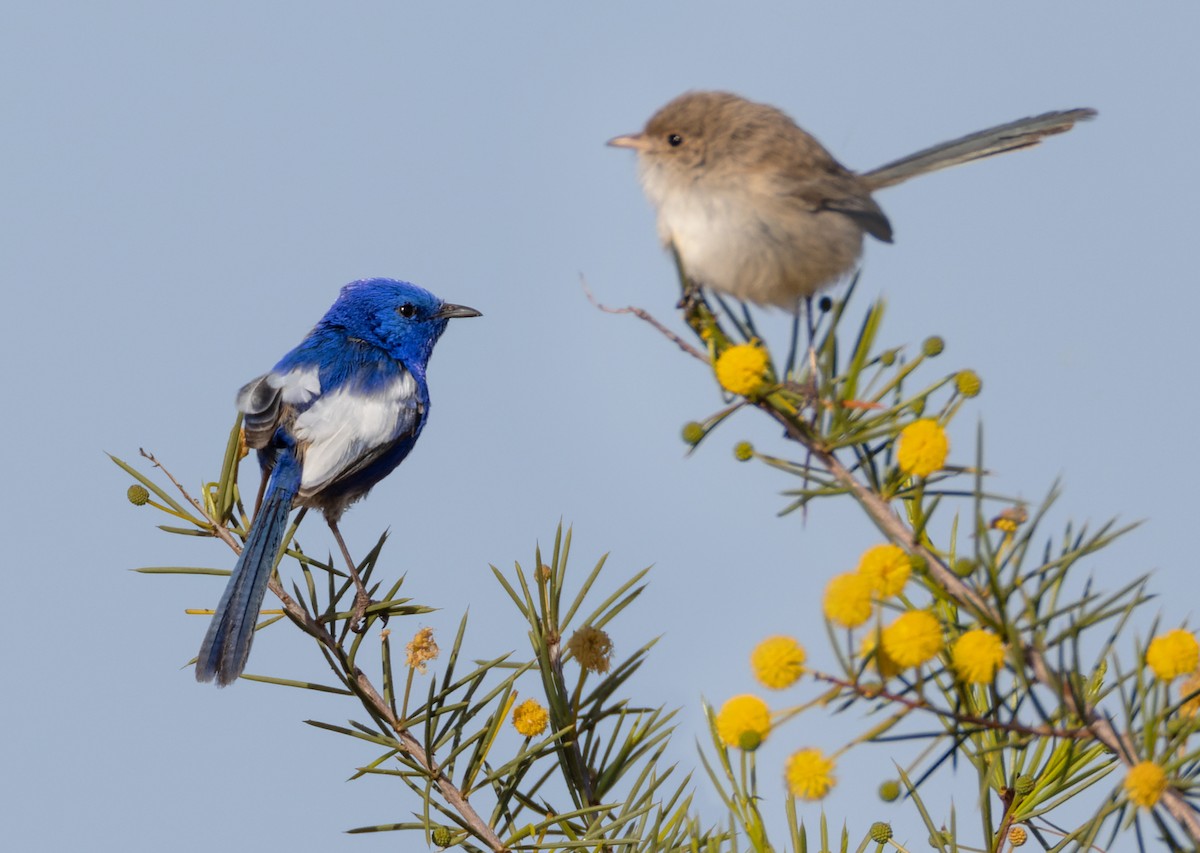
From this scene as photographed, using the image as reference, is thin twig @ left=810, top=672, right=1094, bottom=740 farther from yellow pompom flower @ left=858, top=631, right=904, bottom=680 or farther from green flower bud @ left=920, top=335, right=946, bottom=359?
green flower bud @ left=920, top=335, right=946, bottom=359

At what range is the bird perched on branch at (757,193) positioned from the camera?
3070 mm

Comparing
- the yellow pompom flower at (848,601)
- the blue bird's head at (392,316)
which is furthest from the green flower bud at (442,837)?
the blue bird's head at (392,316)

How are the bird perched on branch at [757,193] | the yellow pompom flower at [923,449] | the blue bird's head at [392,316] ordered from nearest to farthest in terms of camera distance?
the yellow pompom flower at [923,449]
the bird perched on branch at [757,193]
the blue bird's head at [392,316]

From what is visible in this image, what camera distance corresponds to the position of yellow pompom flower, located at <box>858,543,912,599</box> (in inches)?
71.7

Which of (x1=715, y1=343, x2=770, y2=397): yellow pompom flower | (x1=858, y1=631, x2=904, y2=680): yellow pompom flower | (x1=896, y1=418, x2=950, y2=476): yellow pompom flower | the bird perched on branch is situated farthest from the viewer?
the bird perched on branch

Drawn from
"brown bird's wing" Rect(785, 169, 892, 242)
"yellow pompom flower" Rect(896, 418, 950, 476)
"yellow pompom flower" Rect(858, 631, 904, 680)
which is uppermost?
"brown bird's wing" Rect(785, 169, 892, 242)

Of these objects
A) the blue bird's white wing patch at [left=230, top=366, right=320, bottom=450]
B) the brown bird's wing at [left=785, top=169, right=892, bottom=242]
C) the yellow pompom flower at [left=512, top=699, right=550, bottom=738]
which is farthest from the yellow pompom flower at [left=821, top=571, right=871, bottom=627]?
the blue bird's white wing patch at [left=230, top=366, right=320, bottom=450]

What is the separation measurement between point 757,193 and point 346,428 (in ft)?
5.72

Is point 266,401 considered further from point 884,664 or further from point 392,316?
point 884,664

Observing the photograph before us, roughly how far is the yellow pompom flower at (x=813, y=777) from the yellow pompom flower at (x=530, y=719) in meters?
0.80

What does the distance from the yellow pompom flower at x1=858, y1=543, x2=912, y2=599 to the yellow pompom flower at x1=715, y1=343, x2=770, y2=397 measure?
1.22 feet

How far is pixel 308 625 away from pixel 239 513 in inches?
19.0

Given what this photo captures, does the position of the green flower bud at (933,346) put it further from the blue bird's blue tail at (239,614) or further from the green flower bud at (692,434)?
the blue bird's blue tail at (239,614)

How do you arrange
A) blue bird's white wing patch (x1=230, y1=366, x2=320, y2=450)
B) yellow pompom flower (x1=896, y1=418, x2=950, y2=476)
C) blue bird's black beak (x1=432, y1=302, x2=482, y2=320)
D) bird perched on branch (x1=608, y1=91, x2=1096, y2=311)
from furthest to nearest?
blue bird's black beak (x1=432, y1=302, x2=482, y2=320) → blue bird's white wing patch (x1=230, y1=366, x2=320, y2=450) → bird perched on branch (x1=608, y1=91, x2=1096, y2=311) → yellow pompom flower (x1=896, y1=418, x2=950, y2=476)
